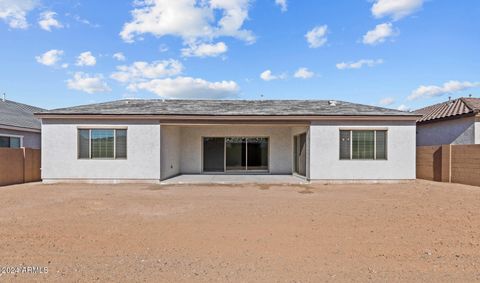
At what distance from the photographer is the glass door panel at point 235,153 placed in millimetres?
17625

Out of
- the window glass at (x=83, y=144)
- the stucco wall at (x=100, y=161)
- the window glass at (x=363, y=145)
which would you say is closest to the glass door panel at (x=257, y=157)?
the window glass at (x=363, y=145)

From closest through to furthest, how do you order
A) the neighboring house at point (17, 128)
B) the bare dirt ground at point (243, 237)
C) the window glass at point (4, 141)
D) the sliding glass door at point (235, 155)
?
1. the bare dirt ground at point (243, 237)
2. the window glass at point (4, 141)
3. the neighboring house at point (17, 128)
4. the sliding glass door at point (235, 155)

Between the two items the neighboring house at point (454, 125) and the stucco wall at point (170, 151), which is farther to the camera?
the neighboring house at point (454, 125)

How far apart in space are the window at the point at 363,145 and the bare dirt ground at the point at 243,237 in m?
3.66

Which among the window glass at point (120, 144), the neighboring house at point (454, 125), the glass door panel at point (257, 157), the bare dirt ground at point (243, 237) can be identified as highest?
the neighboring house at point (454, 125)

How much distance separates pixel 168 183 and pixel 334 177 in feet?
25.1

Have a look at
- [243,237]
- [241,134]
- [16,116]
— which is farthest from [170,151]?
[16,116]

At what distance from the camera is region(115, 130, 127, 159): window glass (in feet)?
44.4

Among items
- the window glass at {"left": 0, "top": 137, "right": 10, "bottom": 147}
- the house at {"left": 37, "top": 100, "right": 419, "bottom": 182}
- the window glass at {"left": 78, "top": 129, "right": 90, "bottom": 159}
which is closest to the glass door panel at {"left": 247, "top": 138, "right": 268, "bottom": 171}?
the house at {"left": 37, "top": 100, "right": 419, "bottom": 182}

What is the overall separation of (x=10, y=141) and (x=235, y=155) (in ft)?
41.5

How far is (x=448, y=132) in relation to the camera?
16.8 m

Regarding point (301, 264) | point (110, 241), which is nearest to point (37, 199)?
point (110, 241)

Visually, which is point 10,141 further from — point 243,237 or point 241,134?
point 243,237

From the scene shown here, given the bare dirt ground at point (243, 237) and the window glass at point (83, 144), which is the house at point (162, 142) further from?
the bare dirt ground at point (243, 237)
